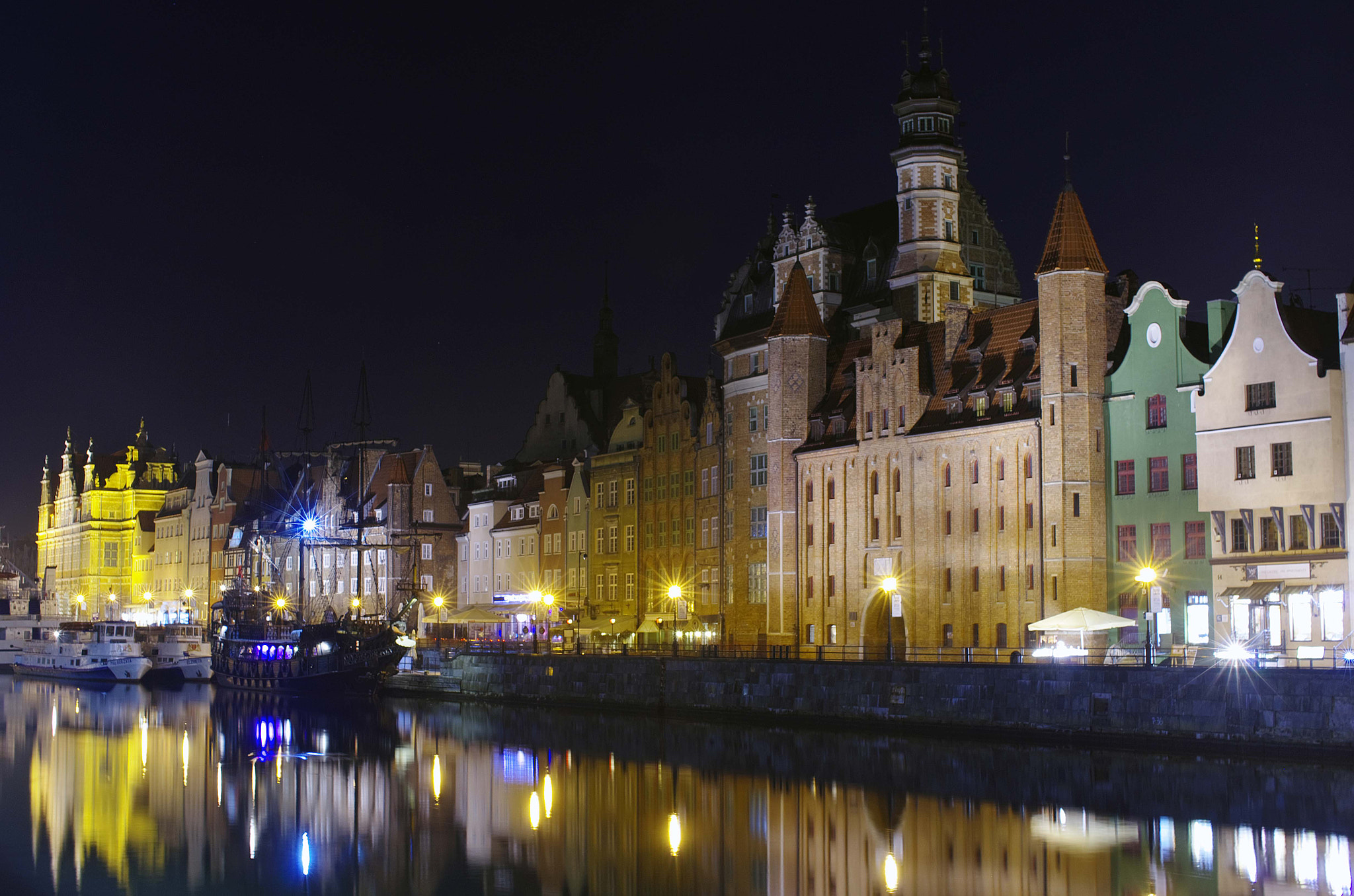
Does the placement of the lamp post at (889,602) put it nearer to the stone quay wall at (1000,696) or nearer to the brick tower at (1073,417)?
the stone quay wall at (1000,696)

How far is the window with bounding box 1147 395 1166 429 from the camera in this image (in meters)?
61.6

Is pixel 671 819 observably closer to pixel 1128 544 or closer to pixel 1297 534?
pixel 1297 534

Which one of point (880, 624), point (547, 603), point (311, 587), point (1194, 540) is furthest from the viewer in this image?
point (311, 587)

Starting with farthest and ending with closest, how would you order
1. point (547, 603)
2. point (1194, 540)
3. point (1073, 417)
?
point (547, 603) < point (1073, 417) < point (1194, 540)

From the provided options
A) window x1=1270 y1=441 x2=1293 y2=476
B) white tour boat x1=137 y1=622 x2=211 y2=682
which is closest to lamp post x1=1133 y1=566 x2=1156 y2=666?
window x1=1270 y1=441 x2=1293 y2=476

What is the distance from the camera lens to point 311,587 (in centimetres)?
14012

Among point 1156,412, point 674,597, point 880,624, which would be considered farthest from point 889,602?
point 674,597

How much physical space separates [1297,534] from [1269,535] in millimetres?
1233

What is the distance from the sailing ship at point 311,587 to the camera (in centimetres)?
9550

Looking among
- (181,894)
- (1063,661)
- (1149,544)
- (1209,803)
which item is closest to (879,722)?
(1063,661)

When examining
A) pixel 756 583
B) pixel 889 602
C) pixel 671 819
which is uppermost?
pixel 756 583

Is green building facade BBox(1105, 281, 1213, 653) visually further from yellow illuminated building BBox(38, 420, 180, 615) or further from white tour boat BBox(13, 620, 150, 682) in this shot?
yellow illuminated building BBox(38, 420, 180, 615)

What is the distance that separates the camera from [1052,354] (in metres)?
63.0

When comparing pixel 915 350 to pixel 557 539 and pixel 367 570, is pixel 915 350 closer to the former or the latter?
pixel 557 539
